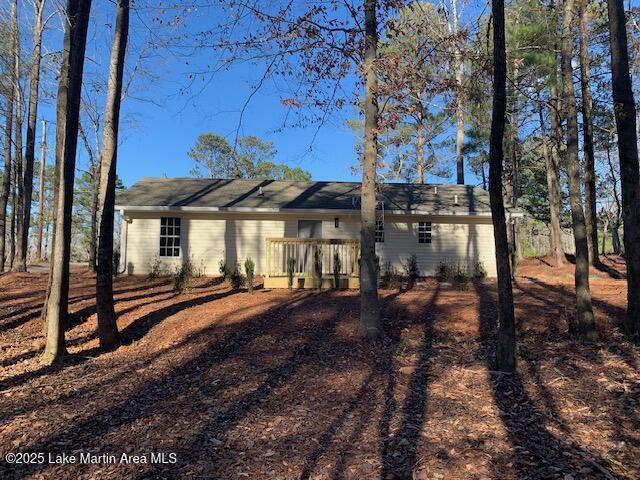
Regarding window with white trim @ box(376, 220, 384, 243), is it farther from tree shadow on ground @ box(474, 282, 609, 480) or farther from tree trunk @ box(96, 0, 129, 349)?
tree shadow on ground @ box(474, 282, 609, 480)

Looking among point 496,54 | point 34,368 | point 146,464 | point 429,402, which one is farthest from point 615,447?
point 34,368

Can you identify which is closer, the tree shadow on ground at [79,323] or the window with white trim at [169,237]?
the tree shadow on ground at [79,323]

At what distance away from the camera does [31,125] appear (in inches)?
643

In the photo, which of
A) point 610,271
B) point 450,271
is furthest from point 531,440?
point 610,271

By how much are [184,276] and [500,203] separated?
10311 millimetres

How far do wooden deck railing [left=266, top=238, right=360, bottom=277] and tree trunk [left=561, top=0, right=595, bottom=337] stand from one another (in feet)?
19.3

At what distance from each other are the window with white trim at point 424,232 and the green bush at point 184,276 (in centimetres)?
811

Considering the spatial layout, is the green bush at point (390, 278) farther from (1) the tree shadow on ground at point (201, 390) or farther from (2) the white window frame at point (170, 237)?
(2) the white window frame at point (170, 237)

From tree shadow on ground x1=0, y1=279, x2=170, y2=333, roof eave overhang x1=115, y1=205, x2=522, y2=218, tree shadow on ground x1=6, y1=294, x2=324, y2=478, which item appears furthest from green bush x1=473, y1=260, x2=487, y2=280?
tree shadow on ground x1=0, y1=279, x2=170, y2=333

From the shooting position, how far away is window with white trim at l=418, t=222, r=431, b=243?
1612 cm

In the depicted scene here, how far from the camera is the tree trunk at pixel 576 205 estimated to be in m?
6.72

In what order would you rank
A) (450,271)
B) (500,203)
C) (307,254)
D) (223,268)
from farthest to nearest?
(450,271)
(223,268)
(307,254)
(500,203)

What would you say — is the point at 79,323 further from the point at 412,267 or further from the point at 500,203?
the point at 412,267

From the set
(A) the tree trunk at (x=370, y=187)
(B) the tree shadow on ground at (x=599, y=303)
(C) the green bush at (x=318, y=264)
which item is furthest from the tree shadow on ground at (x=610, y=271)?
(A) the tree trunk at (x=370, y=187)
